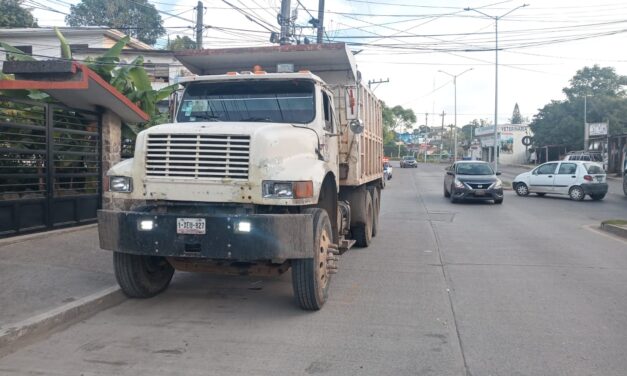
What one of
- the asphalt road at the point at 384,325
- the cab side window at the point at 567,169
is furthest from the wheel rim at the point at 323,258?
the cab side window at the point at 567,169

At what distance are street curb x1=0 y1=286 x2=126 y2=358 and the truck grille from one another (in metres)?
1.60

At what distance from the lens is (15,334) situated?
501 centimetres

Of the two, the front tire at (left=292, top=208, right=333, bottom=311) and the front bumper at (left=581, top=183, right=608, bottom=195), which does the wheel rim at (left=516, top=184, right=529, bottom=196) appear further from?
the front tire at (left=292, top=208, right=333, bottom=311)

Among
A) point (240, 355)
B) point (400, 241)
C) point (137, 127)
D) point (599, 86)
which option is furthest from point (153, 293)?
point (599, 86)

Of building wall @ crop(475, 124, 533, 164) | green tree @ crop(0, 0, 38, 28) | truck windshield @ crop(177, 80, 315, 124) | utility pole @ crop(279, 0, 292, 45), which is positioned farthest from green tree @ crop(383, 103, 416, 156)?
truck windshield @ crop(177, 80, 315, 124)

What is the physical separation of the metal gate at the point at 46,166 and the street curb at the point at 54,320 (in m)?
3.43

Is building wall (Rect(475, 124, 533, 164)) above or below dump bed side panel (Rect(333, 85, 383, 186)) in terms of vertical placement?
above

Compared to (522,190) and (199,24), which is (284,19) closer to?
(199,24)

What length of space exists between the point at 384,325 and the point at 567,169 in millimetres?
18524

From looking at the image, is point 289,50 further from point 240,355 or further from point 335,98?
point 240,355

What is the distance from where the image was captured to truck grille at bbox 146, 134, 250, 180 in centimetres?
556

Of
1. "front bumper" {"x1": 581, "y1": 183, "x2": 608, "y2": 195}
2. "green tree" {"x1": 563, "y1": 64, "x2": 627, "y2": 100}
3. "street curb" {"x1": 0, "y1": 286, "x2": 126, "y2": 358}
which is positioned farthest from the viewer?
"green tree" {"x1": 563, "y1": 64, "x2": 627, "y2": 100}

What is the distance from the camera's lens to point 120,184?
589 centimetres

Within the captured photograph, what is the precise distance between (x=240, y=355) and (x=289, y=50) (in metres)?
4.67
